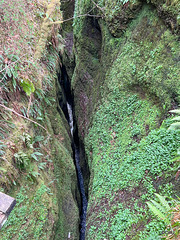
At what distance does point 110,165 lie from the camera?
17.2 feet

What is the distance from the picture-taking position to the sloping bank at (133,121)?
3.71 m

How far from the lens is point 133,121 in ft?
16.9

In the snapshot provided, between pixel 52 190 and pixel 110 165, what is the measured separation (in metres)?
1.92

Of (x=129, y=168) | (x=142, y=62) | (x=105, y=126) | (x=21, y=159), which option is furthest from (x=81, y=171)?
(x=142, y=62)

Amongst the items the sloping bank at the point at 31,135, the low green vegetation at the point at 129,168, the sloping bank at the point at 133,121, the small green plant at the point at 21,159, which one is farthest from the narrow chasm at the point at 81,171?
the small green plant at the point at 21,159

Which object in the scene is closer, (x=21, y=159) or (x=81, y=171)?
(x=21, y=159)

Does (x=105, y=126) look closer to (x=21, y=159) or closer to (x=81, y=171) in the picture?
(x=21, y=159)

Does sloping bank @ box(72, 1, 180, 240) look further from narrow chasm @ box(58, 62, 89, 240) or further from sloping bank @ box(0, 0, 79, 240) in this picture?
narrow chasm @ box(58, 62, 89, 240)

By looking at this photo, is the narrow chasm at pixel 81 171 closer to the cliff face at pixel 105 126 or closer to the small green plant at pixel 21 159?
the cliff face at pixel 105 126

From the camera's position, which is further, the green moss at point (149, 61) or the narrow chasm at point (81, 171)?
the narrow chasm at point (81, 171)

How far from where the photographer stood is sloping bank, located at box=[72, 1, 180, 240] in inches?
146

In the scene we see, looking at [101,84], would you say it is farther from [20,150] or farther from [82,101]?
[20,150]

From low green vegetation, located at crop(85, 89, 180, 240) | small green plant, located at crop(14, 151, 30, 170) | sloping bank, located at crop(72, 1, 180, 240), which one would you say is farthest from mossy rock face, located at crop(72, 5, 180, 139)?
small green plant, located at crop(14, 151, 30, 170)

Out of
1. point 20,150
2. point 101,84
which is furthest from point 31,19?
point 20,150
